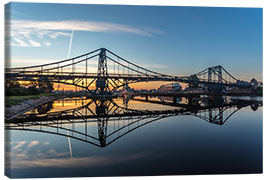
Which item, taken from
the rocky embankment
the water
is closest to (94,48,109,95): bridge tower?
the rocky embankment

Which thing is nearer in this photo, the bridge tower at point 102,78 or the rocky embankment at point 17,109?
the rocky embankment at point 17,109

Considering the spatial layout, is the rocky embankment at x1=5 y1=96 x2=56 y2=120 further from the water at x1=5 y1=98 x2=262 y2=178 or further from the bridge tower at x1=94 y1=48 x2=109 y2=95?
the bridge tower at x1=94 y1=48 x2=109 y2=95

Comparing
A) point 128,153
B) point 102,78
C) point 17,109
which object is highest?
point 102,78

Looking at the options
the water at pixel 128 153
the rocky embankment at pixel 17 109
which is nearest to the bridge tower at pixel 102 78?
the rocky embankment at pixel 17 109

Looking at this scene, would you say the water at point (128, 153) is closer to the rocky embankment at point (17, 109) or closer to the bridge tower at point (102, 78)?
the rocky embankment at point (17, 109)

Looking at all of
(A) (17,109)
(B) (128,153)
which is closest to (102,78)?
(A) (17,109)

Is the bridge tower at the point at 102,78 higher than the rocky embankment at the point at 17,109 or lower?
higher

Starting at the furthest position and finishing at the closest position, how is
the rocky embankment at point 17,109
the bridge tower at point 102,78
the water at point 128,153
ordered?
1. the bridge tower at point 102,78
2. the rocky embankment at point 17,109
3. the water at point 128,153

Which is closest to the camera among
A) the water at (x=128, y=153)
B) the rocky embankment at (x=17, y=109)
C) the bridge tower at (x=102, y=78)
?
the water at (x=128, y=153)

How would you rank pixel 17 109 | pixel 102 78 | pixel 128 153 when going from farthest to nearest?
1. pixel 102 78
2. pixel 17 109
3. pixel 128 153

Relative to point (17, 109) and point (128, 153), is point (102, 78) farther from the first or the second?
point (128, 153)
